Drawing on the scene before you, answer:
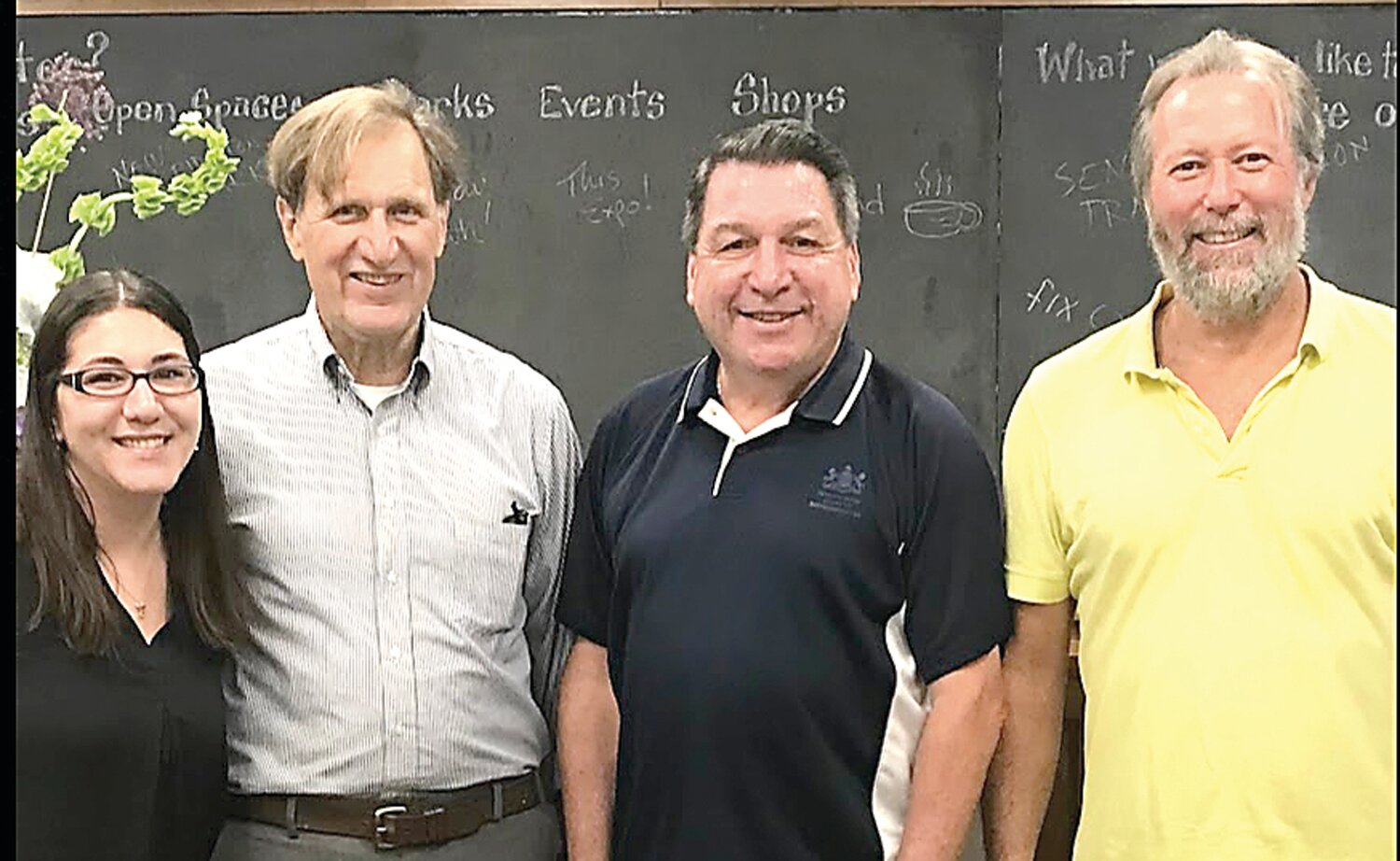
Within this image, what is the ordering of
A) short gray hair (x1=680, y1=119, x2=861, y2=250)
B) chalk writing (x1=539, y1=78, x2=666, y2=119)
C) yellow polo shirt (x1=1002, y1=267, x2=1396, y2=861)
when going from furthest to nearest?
chalk writing (x1=539, y1=78, x2=666, y2=119), short gray hair (x1=680, y1=119, x2=861, y2=250), yellow polo shirt (x1=1002, y1=267, x2=1396, y2=861)

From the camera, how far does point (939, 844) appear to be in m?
2.01

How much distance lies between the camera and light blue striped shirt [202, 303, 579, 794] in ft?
6.79

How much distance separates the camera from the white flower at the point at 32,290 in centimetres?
199

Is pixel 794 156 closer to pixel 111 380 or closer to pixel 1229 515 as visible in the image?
pixel 1229 515

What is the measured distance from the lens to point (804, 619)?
1967 millimetres

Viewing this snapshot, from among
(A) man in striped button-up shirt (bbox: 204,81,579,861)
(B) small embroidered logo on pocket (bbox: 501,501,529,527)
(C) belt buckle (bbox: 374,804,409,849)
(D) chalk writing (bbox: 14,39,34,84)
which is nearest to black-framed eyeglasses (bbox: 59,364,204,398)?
(A) man in striped button-up shirt (bbox: 204,81,579,861)

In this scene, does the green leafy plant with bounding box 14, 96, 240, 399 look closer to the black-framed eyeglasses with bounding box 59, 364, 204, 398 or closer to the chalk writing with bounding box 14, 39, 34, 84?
the black-framed eyeglasses with bounding box 59, 364, 204, 398

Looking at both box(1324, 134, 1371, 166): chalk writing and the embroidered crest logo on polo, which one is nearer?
the embroidered crest logo on polo

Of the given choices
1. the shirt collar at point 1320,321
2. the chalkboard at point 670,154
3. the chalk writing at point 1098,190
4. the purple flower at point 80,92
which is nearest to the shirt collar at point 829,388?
the shirt collar at point 1320,321

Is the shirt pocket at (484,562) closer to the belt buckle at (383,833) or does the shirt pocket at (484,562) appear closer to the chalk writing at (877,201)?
the belt buckle at (383,833)

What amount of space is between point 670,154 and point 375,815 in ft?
4.68

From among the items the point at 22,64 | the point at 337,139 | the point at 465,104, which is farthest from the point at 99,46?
the point at 337,139

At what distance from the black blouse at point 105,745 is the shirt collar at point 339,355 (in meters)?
0.38

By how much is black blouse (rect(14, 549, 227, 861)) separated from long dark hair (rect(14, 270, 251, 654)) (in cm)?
2
